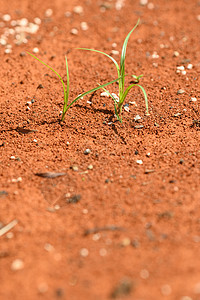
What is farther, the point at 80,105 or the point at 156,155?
the point at 80,105

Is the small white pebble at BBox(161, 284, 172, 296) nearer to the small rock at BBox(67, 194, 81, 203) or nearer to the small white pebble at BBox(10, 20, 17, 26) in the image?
the small rock at BBox(67, 194, 81, 203)

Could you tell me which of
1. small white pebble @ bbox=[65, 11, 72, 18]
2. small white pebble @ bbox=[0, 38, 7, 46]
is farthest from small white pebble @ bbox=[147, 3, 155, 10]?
small white pebble @ bbox=[0, 38, 7, 46]

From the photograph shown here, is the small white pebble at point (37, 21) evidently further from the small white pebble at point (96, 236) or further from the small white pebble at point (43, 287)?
the small white pebble at point (43, 287)

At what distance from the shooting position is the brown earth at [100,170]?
59.1 inches

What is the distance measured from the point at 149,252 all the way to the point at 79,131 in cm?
107

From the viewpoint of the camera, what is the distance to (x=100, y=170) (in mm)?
2045

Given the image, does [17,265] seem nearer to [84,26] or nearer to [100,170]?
[100,170]

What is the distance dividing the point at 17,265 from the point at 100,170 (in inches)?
30.2

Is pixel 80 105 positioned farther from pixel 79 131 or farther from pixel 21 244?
pixel 21 244

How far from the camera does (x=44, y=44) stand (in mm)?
3180

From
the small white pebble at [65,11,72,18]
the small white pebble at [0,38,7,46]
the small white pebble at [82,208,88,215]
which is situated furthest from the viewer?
the small white pebble at [65,11,72,18]

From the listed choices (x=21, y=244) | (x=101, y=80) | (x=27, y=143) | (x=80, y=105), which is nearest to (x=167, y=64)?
(x=101, y=80)

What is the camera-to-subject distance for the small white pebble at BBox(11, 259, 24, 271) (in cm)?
153

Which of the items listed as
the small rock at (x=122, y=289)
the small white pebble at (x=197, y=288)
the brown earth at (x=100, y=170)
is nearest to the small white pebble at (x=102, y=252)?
the brown earth at (x=100, y=170)
